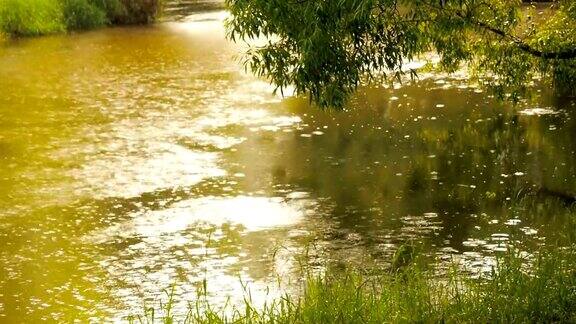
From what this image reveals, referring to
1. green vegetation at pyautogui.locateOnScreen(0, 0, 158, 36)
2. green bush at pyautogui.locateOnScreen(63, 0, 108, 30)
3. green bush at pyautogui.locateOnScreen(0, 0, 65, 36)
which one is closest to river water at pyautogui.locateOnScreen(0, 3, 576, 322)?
green bush at pyautogui.locateOnScreen(0, 0, 65, 36)

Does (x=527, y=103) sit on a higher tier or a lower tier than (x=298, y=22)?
lower

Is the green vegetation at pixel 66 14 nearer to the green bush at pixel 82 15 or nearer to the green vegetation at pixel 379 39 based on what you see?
the green bush at pixel 82 15

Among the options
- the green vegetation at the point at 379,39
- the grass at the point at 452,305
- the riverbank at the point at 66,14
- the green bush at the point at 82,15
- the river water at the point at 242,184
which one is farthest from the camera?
the green bush at the point at 82,15

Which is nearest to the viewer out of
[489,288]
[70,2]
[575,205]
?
[489,288]

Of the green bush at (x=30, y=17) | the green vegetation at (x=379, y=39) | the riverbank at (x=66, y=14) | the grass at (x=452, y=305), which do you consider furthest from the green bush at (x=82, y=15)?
the grass at (x=452, y=305)

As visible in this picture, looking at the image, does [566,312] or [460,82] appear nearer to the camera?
[566,312]

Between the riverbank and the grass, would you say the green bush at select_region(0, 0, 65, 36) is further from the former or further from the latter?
the grass

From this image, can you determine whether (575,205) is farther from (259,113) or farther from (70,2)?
(70,2)

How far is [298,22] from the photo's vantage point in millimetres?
9828

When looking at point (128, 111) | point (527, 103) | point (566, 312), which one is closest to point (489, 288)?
point (566, 312)

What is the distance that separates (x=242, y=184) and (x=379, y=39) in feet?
17.0

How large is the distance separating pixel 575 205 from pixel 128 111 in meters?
11.5

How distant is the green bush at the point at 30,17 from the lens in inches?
1339

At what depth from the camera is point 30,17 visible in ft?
114
